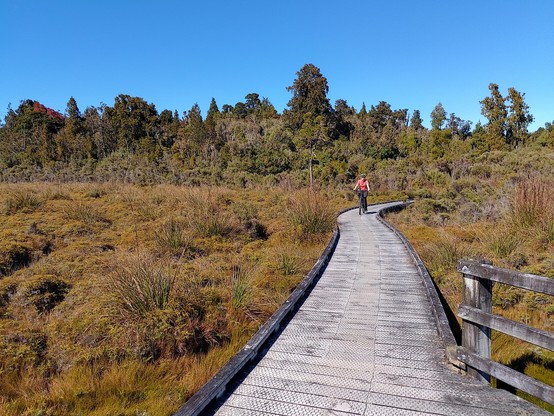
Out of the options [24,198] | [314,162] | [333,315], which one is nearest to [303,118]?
[314,162]

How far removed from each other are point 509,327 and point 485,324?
19cm

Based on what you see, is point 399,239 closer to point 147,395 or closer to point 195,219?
point 195,219

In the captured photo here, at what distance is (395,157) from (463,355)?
38578 mm

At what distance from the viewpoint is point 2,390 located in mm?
3387

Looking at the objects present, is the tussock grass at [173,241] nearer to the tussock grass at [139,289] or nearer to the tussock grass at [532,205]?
the tussock grass at [139,289]

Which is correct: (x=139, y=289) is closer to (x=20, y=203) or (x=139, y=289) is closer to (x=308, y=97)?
(x=20, y=203)

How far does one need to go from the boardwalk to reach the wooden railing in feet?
0.62

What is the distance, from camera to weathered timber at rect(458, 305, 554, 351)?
2408 mm

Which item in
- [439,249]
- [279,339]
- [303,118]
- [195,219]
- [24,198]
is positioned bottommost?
[279,339]

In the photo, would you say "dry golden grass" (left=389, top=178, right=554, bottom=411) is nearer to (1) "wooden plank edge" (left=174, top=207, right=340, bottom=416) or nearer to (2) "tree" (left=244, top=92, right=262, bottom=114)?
(1) "wooden plank edge" (left=174, top=207, right=340, bottom=416)

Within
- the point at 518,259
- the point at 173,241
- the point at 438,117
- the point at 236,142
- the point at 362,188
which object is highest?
the point at 438,117

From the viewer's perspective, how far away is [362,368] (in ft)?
10.7

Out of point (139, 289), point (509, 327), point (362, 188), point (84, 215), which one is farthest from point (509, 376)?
point (362, 188)

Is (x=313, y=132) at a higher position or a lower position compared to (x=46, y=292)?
higher
